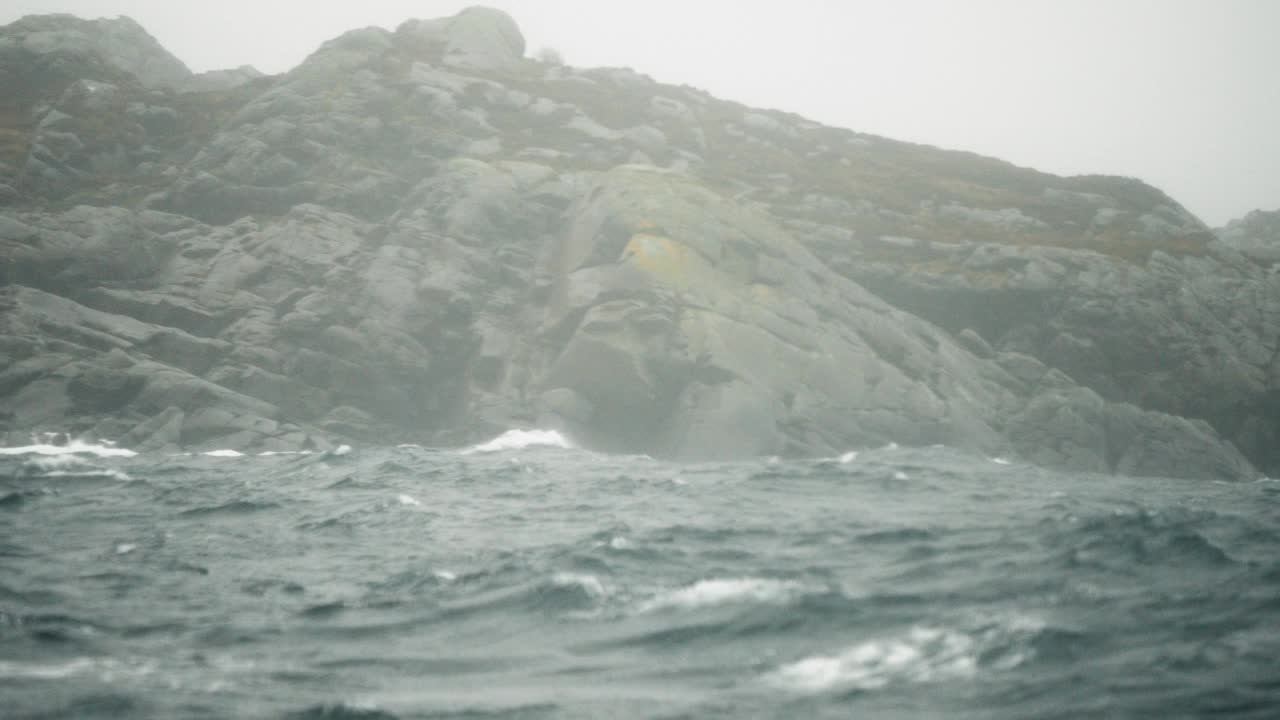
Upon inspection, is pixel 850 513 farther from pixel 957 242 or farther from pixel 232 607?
pixel 957 242

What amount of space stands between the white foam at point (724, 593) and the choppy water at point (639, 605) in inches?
2.5

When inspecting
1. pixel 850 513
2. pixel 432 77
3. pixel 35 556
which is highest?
pixel 432 77

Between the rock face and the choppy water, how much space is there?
61.5 feet

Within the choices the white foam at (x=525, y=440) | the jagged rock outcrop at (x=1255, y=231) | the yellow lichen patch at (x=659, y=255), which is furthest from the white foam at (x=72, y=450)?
the jagged rock outcrop at (x=1255, y=231)

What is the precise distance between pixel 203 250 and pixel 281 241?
13.5 ft

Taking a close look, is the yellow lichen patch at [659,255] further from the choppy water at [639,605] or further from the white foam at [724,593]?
the white foam at [724,593]

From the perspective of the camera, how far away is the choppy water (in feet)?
34.1

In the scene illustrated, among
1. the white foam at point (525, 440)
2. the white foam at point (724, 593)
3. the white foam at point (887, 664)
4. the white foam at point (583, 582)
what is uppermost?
the white foam at point (887, 664)

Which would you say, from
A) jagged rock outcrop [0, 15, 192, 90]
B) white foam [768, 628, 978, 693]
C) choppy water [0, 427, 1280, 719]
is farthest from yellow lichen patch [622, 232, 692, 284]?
jagged rock outcrop [0, 15, 192, 90]

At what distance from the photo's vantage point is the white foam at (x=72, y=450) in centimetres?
3544

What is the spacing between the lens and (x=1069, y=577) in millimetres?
14320

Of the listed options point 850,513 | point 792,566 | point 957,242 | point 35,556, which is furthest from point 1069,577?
point 957,242

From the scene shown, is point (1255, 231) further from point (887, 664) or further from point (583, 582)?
point (887, 664)

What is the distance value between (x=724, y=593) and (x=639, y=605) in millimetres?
1289
